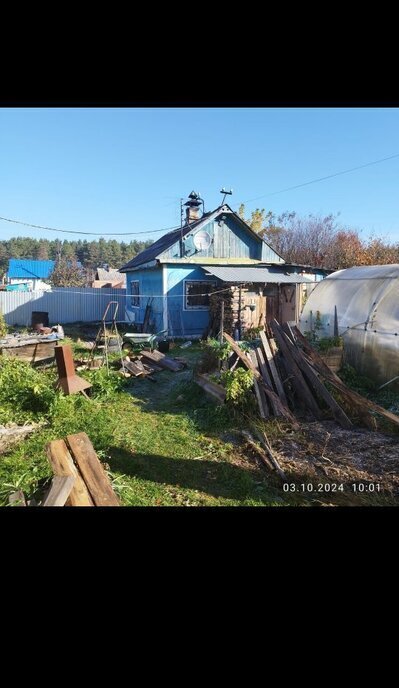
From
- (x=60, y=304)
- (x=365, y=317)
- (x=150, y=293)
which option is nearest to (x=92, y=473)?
(x=365, y=317)

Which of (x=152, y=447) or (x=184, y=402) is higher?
(x=184, y=402)

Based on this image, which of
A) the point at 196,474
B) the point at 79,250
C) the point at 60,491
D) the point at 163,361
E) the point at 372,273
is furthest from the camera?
the point at 79,250

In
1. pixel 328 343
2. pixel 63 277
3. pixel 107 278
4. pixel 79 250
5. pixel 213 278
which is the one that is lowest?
pixel 328 343

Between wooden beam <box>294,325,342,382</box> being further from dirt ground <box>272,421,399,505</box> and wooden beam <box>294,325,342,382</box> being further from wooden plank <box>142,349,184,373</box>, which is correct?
wooden plank <box>142,349,184,373</box>

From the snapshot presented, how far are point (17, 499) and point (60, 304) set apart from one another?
18.8 m

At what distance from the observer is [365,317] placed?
317 inches

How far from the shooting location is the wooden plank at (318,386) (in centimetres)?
595

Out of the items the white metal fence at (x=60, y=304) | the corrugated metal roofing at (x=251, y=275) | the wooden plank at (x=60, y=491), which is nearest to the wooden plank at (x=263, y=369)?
the wooden plank at (x=60, y=491)

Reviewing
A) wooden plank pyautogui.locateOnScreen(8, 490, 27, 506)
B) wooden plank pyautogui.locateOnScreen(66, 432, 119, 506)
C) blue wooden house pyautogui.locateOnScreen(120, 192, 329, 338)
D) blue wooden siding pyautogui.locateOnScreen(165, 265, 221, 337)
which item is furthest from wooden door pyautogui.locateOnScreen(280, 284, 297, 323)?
wooden plank pyautogui.locateOnScreen(8, 490, 27, 506)

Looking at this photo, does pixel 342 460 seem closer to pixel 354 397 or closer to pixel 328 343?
pixel 354 397
